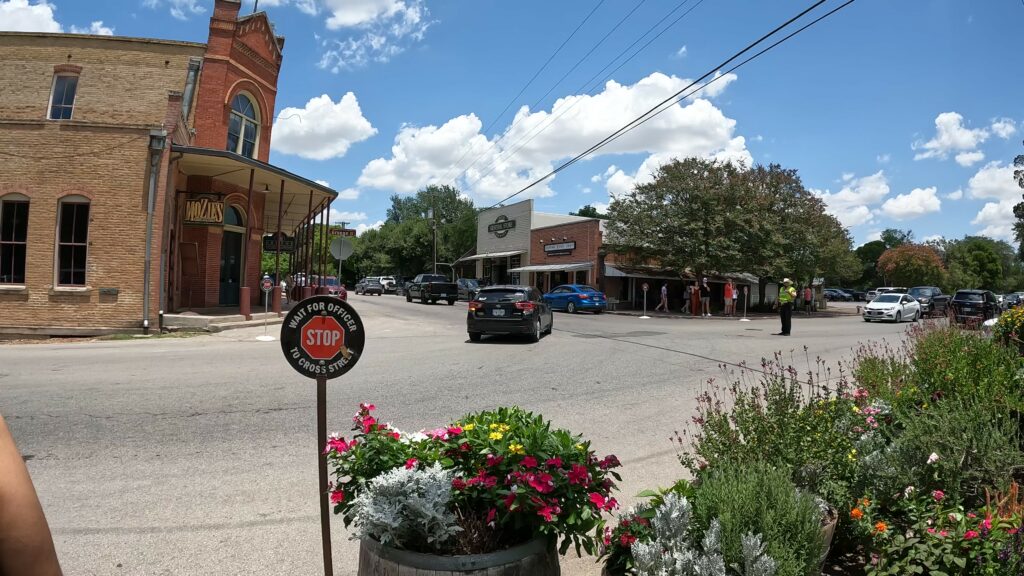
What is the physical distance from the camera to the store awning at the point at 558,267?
38.0 meters

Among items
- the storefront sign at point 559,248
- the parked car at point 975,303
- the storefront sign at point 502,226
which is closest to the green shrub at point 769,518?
the parked car at point 975,303

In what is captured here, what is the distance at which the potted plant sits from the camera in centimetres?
238

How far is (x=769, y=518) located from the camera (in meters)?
2.46

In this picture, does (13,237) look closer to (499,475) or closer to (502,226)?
(499,475)

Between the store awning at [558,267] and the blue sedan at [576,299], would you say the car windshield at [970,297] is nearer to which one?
the blue sedan at [576,299]

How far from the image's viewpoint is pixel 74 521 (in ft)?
13.5

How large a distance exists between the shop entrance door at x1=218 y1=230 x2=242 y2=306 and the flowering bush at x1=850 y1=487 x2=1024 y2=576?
72.1 ft

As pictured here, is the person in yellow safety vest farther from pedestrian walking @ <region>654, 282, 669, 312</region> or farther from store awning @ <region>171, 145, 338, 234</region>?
store awning @ <region>171, 145, 338, 234</region>

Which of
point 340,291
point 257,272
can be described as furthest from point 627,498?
point 340,291

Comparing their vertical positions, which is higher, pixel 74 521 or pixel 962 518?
pixel 962 518

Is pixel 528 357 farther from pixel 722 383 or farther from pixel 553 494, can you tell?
pixel 553 494

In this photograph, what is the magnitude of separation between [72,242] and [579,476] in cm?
1874

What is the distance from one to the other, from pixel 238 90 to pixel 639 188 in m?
21.9

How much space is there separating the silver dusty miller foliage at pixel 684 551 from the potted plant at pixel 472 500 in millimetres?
229
